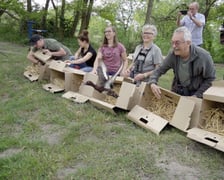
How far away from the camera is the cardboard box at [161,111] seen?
2705 millimetres

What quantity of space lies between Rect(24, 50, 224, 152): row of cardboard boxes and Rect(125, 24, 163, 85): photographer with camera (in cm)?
23

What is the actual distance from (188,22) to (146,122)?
8.63ft

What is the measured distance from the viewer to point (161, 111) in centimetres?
303

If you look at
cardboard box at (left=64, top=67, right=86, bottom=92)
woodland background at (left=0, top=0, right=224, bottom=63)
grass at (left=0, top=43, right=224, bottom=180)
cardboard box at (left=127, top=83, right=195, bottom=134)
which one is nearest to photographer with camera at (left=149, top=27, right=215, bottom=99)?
cardboard box at (left=127, top=83, right=195, bottom=134)

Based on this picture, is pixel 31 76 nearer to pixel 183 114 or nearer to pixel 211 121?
pixel 183 114

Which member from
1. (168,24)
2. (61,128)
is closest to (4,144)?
(61,128)

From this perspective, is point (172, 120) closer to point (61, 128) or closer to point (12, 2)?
point (61, 128)

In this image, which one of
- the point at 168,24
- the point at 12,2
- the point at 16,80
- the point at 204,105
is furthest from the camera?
the point at 168,24

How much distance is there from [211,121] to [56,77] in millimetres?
2550

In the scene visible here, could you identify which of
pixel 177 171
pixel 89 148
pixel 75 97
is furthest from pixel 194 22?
pixel 177 171

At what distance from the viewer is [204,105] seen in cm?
259

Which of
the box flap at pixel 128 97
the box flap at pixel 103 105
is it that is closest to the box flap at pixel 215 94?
the box flap at pixel 128 97

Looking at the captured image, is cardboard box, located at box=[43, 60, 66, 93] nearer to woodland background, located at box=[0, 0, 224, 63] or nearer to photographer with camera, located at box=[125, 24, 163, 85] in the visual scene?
photographer with camera, located at box=[125, 24, 163, 85]

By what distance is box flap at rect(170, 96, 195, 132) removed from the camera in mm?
2674
